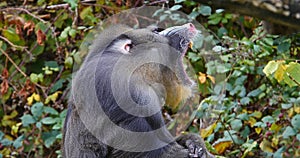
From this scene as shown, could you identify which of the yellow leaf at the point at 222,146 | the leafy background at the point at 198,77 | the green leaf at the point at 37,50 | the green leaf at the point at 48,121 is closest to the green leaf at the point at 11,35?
the leafy background at the point at 198,77

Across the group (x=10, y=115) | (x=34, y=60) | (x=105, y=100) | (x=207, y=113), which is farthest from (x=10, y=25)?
(x=105, y=100)

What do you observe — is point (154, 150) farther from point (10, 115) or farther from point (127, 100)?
point (10, 115)

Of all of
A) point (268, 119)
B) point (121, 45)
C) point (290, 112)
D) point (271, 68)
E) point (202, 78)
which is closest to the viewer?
point (271, 68)

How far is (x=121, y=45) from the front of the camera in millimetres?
2842

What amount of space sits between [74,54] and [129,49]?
1709 millimetres

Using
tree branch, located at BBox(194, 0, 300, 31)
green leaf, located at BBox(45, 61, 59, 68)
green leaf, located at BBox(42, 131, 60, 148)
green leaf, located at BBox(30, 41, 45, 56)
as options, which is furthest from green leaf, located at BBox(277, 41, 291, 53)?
tree branch, located at BBox(194, 0, 300, 31)

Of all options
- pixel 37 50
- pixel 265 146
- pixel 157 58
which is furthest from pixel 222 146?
pixel 37 50

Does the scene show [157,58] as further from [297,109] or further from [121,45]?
[297,109]

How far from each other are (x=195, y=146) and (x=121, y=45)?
62 cm

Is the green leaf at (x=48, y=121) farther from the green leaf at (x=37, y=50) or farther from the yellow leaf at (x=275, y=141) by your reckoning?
the yellow leaf at (x=275, y=141)

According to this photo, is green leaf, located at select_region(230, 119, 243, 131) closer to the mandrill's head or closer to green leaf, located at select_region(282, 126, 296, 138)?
green leaf, located at select_region(282, 126, 296, 138)

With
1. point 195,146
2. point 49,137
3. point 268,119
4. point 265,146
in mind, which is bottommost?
point 49,137

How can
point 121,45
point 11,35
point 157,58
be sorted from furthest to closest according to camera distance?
point 11,35
point 157,58
point 121,45

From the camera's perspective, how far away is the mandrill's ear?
9.29 ft
